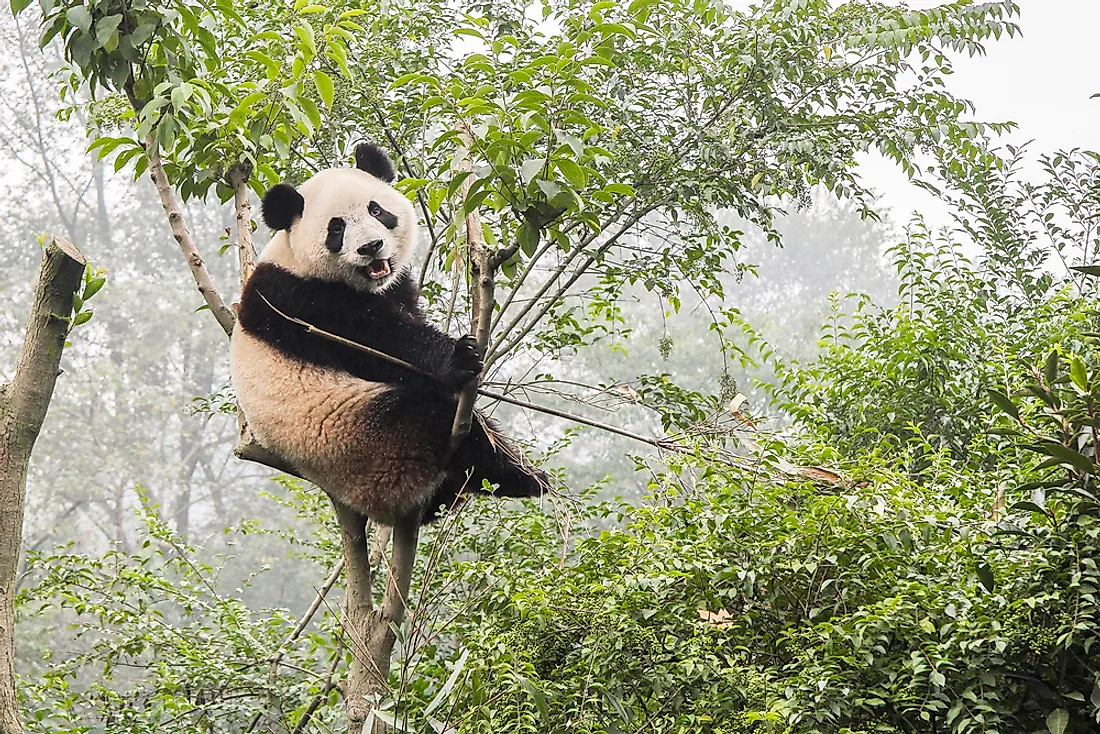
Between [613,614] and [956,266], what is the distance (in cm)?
295

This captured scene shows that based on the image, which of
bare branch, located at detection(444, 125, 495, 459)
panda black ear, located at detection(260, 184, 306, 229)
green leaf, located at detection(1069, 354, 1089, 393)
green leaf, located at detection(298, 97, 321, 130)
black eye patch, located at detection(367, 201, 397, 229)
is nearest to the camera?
green leaf, located at detection(1069, 354, 1089, 393)

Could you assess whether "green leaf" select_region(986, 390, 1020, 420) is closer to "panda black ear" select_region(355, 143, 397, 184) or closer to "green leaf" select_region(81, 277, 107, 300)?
"panda black ear" select_region(355, 143, 397, 184)

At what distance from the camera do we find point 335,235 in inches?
117

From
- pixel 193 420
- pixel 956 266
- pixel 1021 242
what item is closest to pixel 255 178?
pixel 956 266

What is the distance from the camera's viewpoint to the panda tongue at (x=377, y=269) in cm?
294

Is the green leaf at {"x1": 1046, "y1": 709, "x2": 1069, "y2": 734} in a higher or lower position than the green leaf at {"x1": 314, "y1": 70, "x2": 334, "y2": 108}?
lower

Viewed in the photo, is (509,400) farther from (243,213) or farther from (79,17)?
(79,17)

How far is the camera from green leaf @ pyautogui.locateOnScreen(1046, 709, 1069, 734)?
2.20 m

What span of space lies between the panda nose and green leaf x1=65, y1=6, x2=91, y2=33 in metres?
0.87

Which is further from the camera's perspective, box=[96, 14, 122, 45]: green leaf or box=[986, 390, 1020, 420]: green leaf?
box=[96, 14, 122, 45]: green leaf

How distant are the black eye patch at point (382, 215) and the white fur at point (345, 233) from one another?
12 mm

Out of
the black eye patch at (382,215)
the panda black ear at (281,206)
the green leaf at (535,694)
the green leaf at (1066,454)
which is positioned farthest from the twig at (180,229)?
the green leaf at (1066,454)

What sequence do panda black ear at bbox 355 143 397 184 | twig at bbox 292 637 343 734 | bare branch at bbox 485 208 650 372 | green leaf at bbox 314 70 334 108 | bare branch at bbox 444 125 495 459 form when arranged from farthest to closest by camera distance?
bare branch at bbox 485 208 650 372, twig at bbox 292 637 343 734, panda black ear at bbox 355 143 397 184, green leaf at bbox 314 70 334 108, bare branch at bbox 444 125 495 459

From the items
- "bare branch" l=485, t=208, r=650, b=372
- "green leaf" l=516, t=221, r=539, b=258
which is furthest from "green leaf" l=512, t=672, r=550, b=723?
"bare branch" l=485, t=208, r=650, b=372
